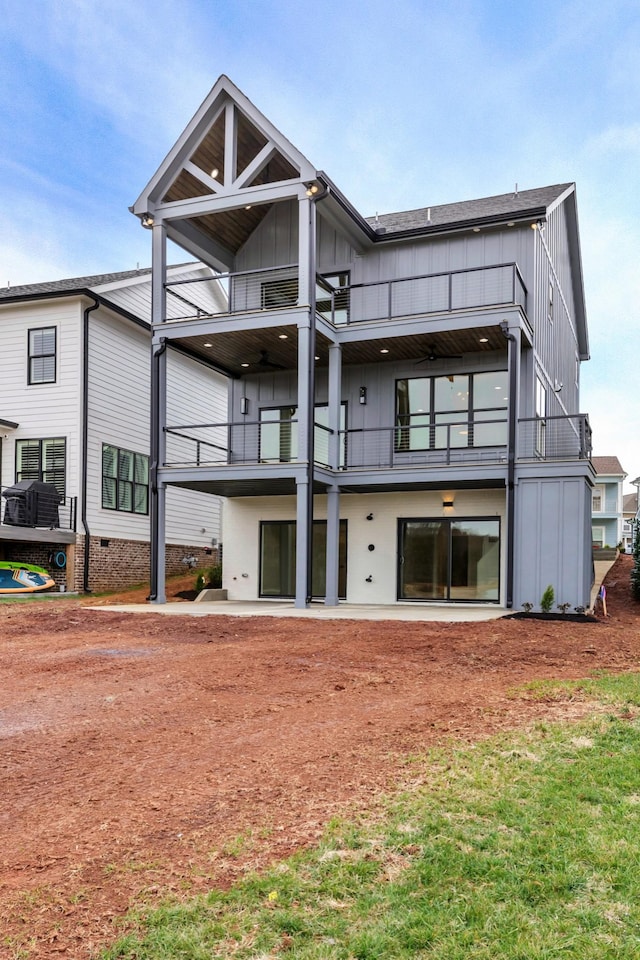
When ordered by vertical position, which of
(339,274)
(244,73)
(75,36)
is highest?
(244,73)

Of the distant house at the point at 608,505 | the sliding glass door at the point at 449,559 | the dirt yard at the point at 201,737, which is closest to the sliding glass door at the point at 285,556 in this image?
the sliding glass door at the point at 449,559

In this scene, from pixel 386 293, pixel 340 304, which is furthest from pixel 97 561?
pixel 386 293

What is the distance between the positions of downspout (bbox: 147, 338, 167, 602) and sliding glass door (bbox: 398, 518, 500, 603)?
17.7 feet

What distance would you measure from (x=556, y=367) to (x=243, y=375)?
865cm

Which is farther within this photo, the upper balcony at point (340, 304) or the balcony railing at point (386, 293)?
the balcony railing at point (386, 293)

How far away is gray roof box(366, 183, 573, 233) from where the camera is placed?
54.1 ft

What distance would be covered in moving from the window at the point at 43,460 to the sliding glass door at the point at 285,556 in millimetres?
5332

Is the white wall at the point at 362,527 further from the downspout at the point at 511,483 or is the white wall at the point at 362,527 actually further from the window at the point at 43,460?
the window at the point at 43,460

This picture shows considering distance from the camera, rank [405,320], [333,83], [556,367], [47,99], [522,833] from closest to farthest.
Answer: [522,833], [405,320], [556,367], [333,83], [47,99]

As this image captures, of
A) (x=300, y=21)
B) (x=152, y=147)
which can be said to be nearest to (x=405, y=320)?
(x=300, y=21)

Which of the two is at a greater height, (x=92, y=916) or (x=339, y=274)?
(x=339, y=274)

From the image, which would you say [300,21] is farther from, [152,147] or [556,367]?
[152,147]

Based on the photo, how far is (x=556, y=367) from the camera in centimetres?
2089

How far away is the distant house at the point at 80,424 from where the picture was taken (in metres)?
18.8
